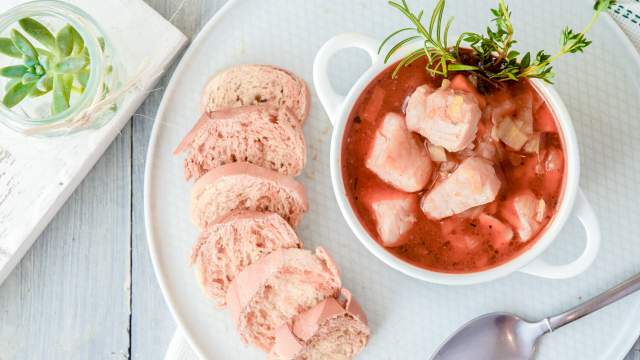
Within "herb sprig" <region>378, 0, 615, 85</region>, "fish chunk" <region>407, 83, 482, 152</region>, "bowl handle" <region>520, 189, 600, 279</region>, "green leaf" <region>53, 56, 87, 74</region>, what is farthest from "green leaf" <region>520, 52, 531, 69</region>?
"green leaf" <region>53, 56, 87, 74</region>

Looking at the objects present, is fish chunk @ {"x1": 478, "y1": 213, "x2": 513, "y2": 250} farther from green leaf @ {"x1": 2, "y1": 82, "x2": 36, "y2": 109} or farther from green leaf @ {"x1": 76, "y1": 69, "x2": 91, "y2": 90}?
green leaf @ {"x1": 2, "y1": 82, "x2": 36, "y2": 109}

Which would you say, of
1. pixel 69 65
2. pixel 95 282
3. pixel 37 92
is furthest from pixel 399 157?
pixel 95 282

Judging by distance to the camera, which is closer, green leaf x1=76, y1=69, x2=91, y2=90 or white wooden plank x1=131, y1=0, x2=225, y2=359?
green leaf x1=76, y1=69, x2=91, y2=90

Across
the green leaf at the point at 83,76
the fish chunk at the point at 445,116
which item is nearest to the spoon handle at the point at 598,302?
the fish chunk at the point at 445,116

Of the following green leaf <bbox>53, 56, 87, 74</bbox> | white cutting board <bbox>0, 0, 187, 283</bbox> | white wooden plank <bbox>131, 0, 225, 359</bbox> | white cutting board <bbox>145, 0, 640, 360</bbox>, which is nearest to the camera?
green leaf <bbox>53, 56, 87, 74</bbox>

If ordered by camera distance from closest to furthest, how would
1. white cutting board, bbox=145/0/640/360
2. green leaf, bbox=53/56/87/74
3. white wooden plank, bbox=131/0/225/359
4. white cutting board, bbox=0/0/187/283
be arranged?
green leaf, bbox=53/56/87/74, white cutting board, bbox=145/0/640/360, white cutting board, bbox=0/0/187/283, white wooden plank, bbox=131/0/225/359

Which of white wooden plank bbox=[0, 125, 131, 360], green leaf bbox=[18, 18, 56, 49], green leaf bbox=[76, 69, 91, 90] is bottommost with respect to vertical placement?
white wooden plank bbox=[0, 125, 131, 360]

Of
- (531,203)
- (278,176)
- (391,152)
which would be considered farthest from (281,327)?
(531,203)
